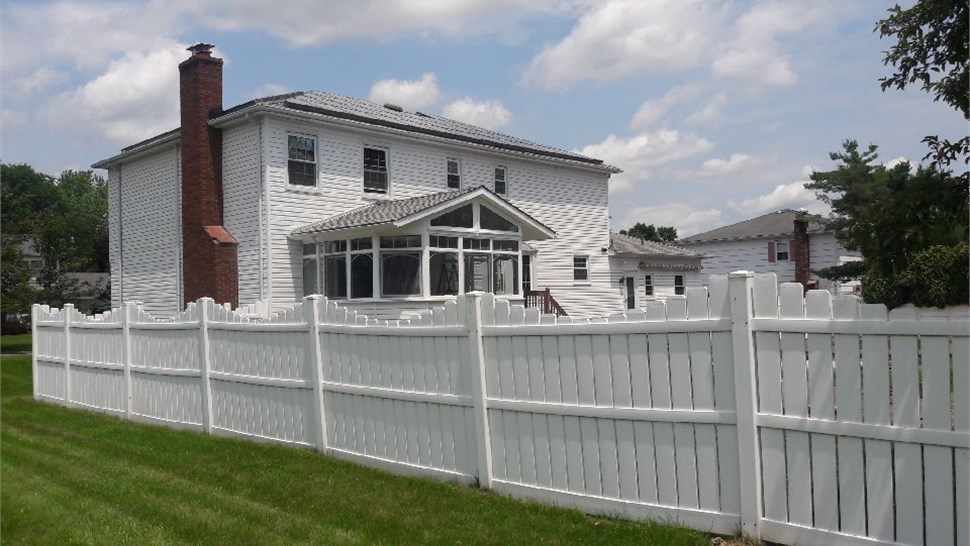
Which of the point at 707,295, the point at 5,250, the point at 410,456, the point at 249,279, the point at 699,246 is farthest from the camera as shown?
the point at 699,246

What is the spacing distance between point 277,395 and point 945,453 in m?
6.71

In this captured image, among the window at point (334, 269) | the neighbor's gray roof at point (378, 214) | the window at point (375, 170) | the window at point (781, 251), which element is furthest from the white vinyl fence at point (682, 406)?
the window at point (781, 251)

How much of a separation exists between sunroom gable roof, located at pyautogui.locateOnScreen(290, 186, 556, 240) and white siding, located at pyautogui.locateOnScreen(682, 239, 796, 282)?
2346 centimetres

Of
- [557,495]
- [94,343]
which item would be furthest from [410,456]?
[94,343]

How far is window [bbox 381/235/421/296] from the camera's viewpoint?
20875 millimetres

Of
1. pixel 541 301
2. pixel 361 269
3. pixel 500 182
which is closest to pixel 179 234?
pixel 361 269

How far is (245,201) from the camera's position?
2167 cm

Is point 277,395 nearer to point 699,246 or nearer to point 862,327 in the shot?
point 862,327

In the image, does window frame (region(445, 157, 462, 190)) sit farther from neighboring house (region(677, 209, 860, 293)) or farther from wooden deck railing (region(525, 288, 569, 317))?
neighboring house (region(677, 209, 860, 293))

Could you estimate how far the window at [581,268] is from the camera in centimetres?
3039

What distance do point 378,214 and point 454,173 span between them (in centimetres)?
562

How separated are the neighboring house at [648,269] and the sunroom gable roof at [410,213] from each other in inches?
372

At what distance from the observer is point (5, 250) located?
98.3ft

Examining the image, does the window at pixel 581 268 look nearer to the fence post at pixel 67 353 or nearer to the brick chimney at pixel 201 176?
the brick chimney at pixel 201 176
